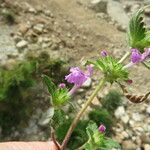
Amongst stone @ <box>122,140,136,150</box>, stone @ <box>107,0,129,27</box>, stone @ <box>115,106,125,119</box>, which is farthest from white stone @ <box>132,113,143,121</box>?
stone @ <box>107,0,129,27</box>

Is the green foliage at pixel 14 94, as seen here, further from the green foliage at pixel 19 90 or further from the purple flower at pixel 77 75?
the purple flower at pixel 77 75

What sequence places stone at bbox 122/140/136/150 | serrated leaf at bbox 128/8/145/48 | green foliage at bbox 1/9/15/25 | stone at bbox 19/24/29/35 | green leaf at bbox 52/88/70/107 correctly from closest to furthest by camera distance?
1. serrated leaf at bbox 128/8/145/48
2. green leaf at bbox 52/88/70/107
3. stone at bbox 122/140/136/150
4. stone at bbox 19/24/29/35
5. green foliage at bbox 1/9/15/25

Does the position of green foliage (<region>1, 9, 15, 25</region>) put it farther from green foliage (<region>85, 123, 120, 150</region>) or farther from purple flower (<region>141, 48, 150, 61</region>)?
purple flower (<region>141, 48, 150, 61</region>)

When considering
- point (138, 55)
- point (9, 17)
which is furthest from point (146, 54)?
point (9, 17)

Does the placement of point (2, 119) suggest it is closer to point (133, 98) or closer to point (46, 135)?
point (46, 135)

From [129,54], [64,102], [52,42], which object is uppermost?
[129,54]

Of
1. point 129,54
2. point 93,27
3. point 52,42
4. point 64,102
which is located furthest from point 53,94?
point 93,27
